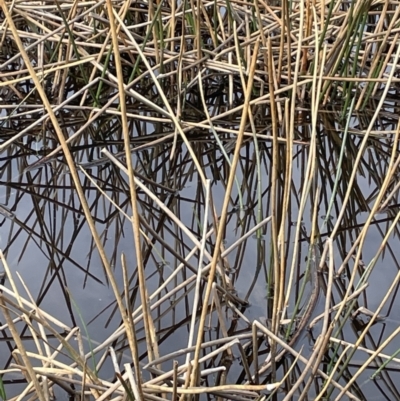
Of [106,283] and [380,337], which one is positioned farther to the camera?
[106,283]

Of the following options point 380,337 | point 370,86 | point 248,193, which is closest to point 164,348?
point 380,337

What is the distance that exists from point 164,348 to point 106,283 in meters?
0.18

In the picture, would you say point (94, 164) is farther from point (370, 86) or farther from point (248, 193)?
point (370, 86)

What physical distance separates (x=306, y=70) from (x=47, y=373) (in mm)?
1097

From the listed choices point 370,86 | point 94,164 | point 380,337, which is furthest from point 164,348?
point 370,86

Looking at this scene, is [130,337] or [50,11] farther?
[50,11]

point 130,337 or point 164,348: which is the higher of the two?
point 130,337

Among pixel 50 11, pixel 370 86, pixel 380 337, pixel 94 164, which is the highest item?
pixel 50 11

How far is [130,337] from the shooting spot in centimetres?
60

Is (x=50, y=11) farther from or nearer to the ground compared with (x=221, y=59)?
farther from the ground

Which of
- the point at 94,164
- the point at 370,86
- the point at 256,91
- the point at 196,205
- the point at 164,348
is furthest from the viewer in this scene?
the point at 256,91

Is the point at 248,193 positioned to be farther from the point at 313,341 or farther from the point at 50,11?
the point at 50,11

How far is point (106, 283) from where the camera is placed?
0.99 meters

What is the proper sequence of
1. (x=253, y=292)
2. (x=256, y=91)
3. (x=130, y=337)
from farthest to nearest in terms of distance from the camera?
(x=256, y=91)
(x=253, y=292)
(x=130, y=337)
